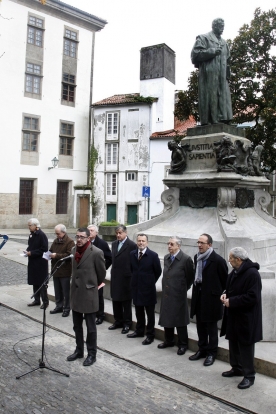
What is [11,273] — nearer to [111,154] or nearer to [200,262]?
[200,262]

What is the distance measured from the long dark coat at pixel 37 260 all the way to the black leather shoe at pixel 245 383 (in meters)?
4.50

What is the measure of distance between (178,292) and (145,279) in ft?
1.92

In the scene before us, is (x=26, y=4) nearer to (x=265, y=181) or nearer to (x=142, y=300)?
(x=265, y=181)

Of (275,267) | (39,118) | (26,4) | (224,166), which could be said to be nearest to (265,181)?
(224,166)

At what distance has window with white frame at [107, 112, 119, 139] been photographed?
3130cm

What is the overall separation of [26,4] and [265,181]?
82.3 ft

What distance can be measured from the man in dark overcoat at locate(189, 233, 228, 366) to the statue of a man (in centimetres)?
366

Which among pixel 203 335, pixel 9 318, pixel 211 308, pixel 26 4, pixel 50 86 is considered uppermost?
pixel 26 4

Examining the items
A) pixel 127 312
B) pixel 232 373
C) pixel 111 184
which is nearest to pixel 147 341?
pixel 127 312

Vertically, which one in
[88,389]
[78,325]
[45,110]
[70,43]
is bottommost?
[88,389]

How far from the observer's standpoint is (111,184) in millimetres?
31516

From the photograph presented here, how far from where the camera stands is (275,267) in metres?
7.05

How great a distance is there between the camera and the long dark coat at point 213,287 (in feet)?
16.7

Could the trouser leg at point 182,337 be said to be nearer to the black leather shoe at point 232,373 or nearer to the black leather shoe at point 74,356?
the black leather shoe at point 232,373
